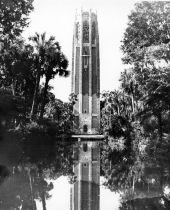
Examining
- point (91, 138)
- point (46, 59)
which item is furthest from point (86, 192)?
point (91, 138)

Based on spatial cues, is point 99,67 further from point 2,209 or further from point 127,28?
point 2,209

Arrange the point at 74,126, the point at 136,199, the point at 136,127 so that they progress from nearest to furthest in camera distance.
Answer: the point at 136,199, the point at 136,127, the point at 74,126

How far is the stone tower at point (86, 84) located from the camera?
88875 mm

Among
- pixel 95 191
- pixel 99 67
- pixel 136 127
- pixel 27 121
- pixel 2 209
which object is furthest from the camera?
pixel 99 67

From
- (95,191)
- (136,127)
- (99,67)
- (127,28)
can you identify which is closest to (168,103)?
(127,28)

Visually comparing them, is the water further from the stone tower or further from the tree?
the stone tower

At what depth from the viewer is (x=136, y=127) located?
104ft

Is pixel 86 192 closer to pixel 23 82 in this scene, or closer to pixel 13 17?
pixel 13 17

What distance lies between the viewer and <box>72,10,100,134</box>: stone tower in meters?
88.9

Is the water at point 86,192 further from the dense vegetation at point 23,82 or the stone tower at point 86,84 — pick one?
the stone tower at point 86,84

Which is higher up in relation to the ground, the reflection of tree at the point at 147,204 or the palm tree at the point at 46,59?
the palm tree at the point at 46,59

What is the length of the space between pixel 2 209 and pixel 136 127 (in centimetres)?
2608

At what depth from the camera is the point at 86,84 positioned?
8994 centimetres

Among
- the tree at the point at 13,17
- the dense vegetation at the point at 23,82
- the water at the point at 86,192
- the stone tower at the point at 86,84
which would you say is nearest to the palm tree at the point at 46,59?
the dense vegetation at the point at 23,82
